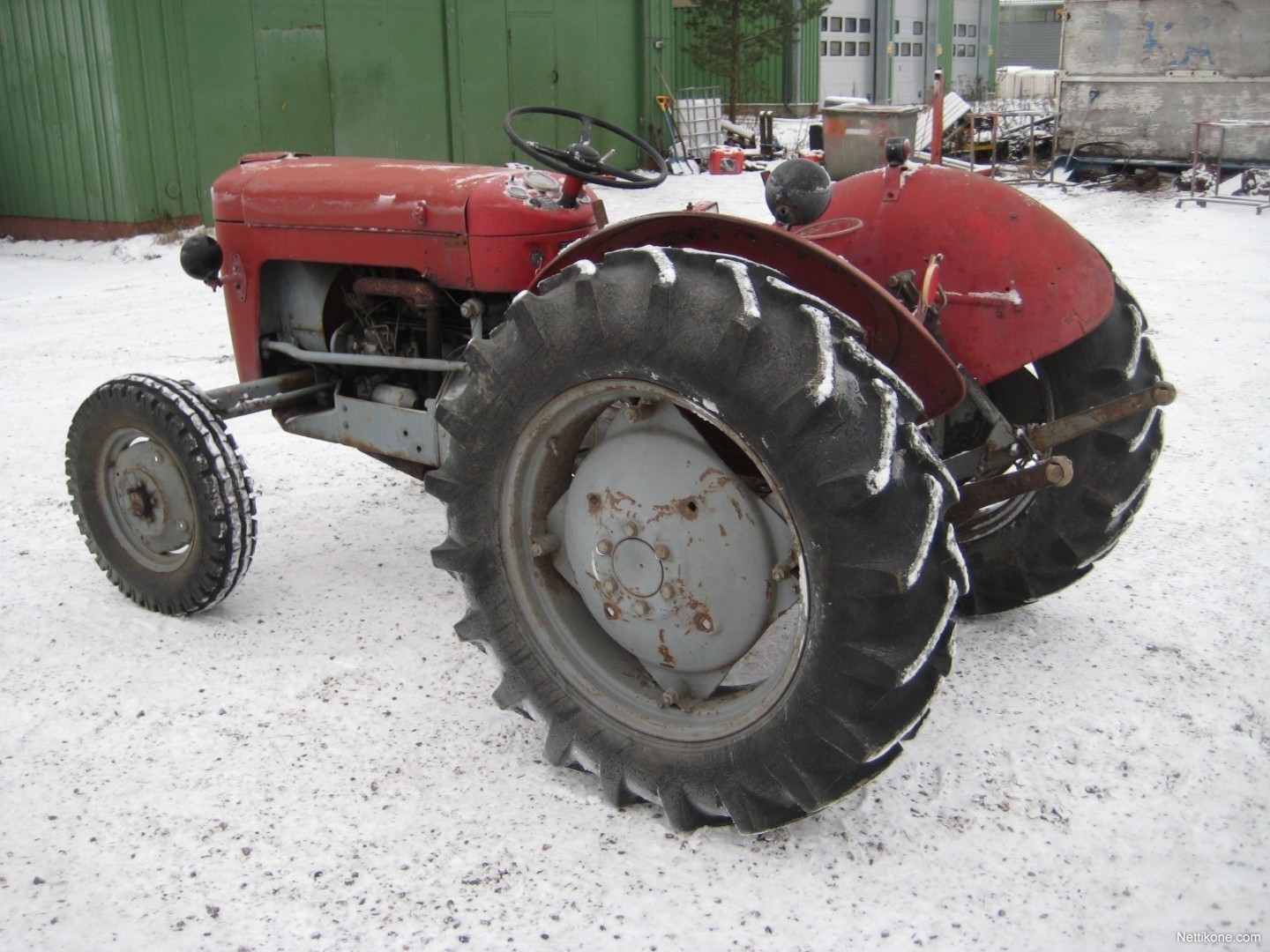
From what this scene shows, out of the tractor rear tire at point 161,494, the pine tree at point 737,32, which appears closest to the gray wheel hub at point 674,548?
the tractor rear tire at point 161,494

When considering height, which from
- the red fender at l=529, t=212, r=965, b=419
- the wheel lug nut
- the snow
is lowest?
the snow

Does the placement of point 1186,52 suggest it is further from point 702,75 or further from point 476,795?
point 476,795

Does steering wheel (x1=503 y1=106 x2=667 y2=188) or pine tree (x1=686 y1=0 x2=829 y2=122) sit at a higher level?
pine tree (x1=686 y1=0 x2=829 y2=122)

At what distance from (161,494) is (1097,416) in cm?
246

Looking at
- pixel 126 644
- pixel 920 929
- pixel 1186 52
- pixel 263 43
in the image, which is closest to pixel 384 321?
pixel 126 644

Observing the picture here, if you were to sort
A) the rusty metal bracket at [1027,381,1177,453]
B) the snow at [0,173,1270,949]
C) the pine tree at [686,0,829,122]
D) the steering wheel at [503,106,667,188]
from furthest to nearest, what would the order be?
the pine tree at [686,0,829,122]
the steering wheel at [503,106,667,188]
the rusty metal bracket at [1027,381,1177,453]
the snow at [0,173,1270,949]

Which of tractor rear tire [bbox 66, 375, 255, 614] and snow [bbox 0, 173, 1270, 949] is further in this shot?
tractor rear tire [bbox 66, 375, 255, 614]

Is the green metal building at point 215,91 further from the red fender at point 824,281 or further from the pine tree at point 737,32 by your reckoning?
the red fender at point 824,281

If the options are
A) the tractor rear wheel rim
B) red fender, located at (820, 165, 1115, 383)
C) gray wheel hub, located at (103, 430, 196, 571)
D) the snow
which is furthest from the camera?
gray wheel hub, located at (103, 430, 196, 571)

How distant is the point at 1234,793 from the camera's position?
229cm

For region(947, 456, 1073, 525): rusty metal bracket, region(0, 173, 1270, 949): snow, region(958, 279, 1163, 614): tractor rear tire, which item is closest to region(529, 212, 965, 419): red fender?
region(947, 456, 1073, 525): rusty metal bracket

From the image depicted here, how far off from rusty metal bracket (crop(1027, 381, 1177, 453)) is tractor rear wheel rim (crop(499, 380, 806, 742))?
0.64 m

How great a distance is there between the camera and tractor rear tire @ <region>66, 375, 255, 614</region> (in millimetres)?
3004

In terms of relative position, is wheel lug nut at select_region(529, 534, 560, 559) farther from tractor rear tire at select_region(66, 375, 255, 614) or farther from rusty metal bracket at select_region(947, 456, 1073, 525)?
tractor rear tire at select_region(66, 375, 255, 614)
